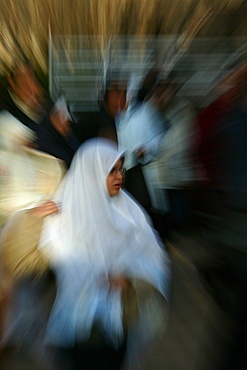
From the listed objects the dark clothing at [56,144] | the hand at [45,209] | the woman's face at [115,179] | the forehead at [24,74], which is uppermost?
the forehead at [24,74]

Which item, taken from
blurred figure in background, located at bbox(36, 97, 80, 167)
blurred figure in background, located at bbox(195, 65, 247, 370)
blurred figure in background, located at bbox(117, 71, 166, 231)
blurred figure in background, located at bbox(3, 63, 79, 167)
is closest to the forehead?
blurred figure in background, located at bbox(3, 63, 79, 167)

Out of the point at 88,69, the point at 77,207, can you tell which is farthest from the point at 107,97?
the point at 77,207

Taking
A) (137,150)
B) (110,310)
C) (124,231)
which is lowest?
(110,310)

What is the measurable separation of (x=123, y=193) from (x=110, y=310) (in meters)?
0.42

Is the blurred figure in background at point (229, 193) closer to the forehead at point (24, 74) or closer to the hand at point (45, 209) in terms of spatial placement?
the hand at point (45, 209)

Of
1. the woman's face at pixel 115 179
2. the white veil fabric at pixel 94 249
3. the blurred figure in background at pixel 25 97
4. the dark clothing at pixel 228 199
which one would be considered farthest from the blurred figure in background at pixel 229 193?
the blurred figure in background at pixel 25 97

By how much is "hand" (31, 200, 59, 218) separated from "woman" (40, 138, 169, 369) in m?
0.02

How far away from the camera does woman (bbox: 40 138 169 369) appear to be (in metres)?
2.04

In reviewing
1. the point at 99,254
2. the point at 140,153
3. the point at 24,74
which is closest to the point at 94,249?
the point at 99,254

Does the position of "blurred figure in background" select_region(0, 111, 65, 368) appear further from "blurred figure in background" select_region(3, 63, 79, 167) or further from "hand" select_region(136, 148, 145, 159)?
"hand" select_region(136, 148, 145, 159)

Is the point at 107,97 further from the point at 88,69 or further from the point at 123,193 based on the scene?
the point at 123,193

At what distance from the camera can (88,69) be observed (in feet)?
6.72

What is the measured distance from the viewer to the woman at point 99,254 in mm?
2035

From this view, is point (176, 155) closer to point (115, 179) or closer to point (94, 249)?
point (115, 179)
